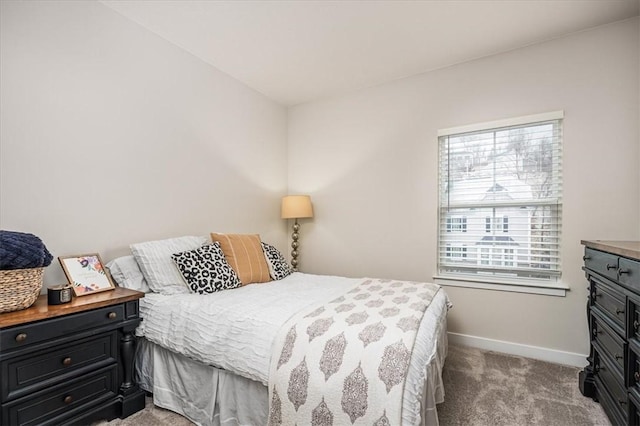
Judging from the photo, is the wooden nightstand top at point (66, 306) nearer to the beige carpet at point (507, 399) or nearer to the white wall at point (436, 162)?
the beige carpet at point (507, 399)

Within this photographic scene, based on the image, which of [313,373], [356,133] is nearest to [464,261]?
[356,133]

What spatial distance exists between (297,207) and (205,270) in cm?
152

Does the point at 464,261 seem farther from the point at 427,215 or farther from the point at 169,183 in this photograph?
the point at 169,183

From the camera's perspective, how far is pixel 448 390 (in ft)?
6.86

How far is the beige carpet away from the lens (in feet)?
5.86

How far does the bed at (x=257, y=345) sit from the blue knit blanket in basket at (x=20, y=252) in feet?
1.97

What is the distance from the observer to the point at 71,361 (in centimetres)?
160

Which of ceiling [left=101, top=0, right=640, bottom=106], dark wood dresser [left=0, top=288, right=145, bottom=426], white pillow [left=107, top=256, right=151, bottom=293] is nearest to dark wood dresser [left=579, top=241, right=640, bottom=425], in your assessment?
ceiling [left=101, top=0, right=640, bottom=106]

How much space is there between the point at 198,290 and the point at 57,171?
1.15 m

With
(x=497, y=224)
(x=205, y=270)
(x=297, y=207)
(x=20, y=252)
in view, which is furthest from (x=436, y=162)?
(x=20, y=252)

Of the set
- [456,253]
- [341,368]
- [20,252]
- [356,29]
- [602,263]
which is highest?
[356,29]

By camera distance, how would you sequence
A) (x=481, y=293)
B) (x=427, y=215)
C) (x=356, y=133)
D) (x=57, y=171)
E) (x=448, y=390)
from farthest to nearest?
1. (x=356, y=133)
2. (x=427, y=215)
3. (x=481, y=293)
4. (x=448, y=390)
5. (x=57, y=171)

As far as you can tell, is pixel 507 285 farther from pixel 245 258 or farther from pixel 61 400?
pixel 61 400

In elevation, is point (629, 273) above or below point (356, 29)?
below
